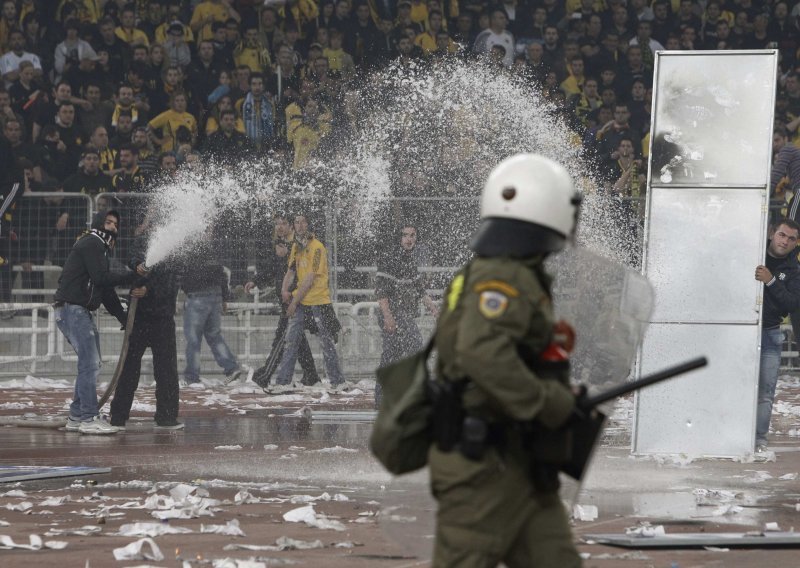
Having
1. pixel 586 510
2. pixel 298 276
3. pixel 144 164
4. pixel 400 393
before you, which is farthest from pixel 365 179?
pixel 400 393

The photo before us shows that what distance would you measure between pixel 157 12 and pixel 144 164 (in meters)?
4.13

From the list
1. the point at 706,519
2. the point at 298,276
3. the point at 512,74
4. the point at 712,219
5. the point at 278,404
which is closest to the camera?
the point at 706,519

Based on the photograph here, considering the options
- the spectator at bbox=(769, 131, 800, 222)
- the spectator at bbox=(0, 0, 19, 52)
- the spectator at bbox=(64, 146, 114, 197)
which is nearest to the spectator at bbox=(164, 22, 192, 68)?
the spectator at bbox=(0, 0, 19, 52)

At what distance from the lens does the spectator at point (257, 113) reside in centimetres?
2019

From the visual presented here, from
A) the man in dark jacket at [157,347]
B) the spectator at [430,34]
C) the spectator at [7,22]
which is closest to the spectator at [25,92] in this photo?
the spectator at [7,22]

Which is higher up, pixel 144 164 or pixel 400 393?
pixel 144 164

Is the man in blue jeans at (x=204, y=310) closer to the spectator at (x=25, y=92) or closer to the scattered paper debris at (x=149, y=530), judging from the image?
the spectator at (x=25, y=92)

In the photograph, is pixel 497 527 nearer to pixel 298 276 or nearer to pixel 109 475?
pixel 109 475

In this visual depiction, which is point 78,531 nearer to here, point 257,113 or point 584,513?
point 584,513

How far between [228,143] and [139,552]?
1360cm

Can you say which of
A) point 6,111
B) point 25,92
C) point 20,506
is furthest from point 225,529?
point 25,92

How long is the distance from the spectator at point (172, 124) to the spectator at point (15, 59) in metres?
1.82

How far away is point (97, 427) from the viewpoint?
1252cm

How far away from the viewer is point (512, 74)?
20.8 meters
